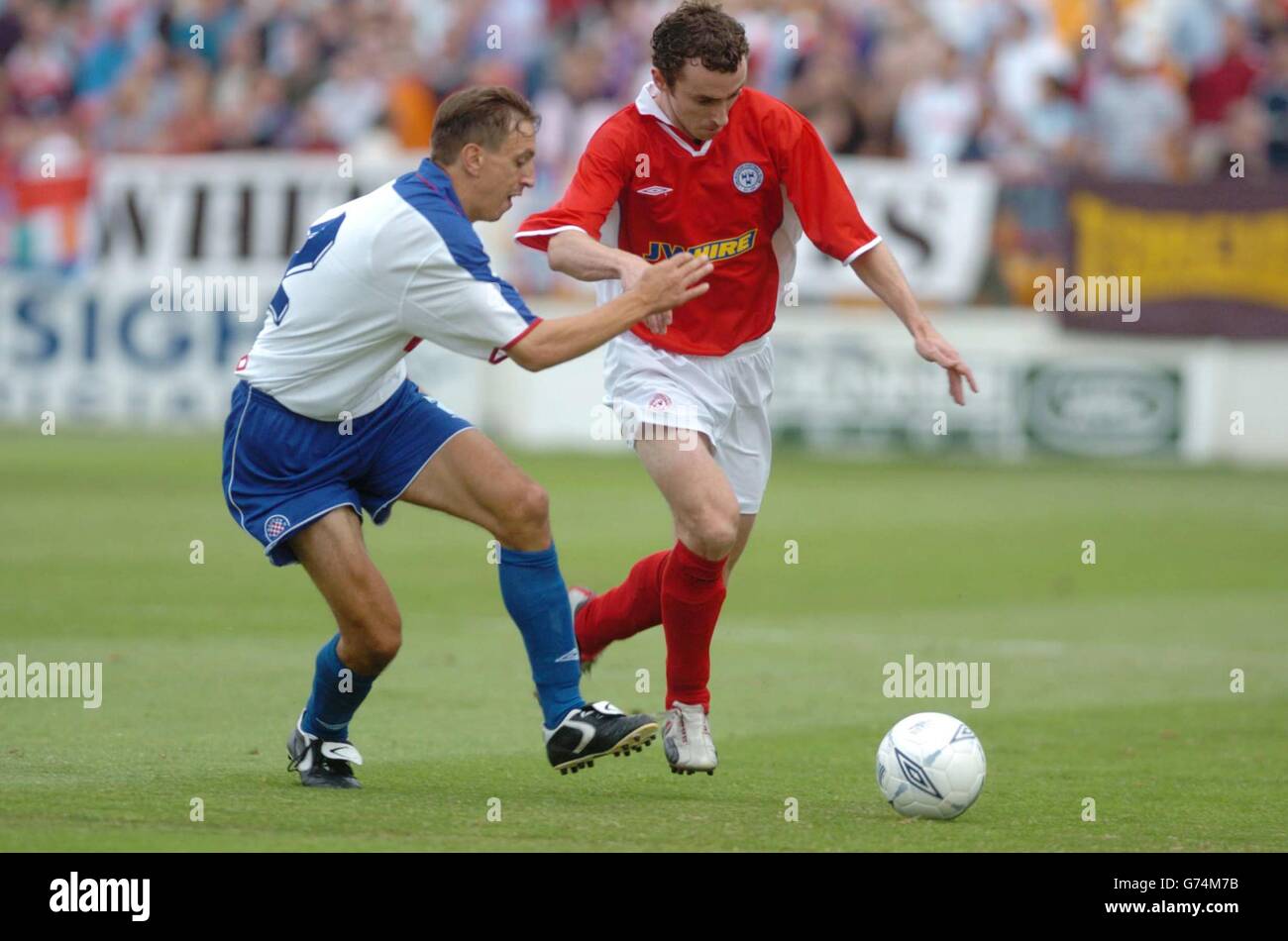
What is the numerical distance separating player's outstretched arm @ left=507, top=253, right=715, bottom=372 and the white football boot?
145cm

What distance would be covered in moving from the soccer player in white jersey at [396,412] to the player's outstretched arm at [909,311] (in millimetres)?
1014

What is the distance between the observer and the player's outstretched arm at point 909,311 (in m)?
7.14

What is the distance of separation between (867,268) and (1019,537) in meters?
7.50

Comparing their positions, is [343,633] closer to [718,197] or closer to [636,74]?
[718,197]

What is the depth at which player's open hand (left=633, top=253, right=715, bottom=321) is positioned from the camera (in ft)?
21.2

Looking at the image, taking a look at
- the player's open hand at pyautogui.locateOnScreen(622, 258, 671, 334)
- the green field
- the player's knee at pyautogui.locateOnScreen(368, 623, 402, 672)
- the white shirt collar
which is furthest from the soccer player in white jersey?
the white shirt collar

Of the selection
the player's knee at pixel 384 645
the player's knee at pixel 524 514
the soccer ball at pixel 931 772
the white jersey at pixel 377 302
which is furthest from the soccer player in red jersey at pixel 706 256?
the player's knee at pixel 384 645

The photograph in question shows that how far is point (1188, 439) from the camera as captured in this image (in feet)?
64.4

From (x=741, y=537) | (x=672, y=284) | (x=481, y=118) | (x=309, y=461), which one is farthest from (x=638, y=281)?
(x=741, y=537)

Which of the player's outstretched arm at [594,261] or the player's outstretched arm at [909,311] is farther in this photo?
the player's outstretched arm at [909,311]

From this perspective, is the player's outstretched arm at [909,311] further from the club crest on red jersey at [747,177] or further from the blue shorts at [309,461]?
the blue shorts at [309,461]

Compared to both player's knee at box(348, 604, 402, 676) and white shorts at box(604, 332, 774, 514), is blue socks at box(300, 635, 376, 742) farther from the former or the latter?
white shorts at box(604, 332, 774, 514)

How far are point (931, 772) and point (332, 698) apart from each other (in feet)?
6.44
